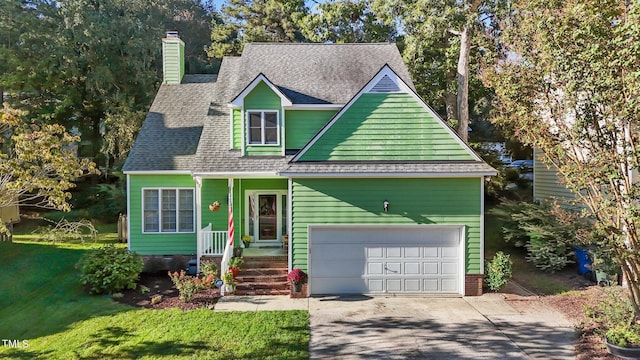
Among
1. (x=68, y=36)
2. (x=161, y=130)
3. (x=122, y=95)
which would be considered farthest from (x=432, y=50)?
(x=68, y=36)

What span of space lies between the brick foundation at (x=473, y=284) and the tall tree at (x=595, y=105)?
378 cm

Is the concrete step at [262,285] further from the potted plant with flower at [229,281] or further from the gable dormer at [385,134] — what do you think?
the gable dormer at [385,134]

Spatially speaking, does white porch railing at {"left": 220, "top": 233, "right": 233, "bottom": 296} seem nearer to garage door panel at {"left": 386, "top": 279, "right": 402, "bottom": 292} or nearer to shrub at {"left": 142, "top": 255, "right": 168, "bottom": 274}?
shrub at {"left": 142, "top": 255, "right": 168, "bottom": 274}

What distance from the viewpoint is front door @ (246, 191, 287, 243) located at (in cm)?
1461

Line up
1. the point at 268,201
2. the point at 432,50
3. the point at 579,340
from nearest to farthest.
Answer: the point at 579,340 < the point at 268,201 < the point at 432,50

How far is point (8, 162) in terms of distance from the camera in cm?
927

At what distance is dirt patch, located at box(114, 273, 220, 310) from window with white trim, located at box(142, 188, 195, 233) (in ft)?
7.31

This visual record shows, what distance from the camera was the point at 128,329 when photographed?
30.2ft

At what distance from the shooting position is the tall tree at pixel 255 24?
29.1 metres

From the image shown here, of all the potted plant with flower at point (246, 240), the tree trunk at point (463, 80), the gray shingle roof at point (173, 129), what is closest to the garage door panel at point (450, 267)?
the potted plant with flower at point (246, 240)

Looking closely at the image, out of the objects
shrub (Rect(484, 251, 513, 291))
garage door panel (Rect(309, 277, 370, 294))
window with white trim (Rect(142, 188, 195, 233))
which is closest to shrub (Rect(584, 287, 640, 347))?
shrub (Rect(484, 251, 513, 291))

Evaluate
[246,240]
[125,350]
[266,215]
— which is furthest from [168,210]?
[125,350]

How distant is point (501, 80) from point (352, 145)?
4245mm

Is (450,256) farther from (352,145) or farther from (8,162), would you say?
(8,162)
